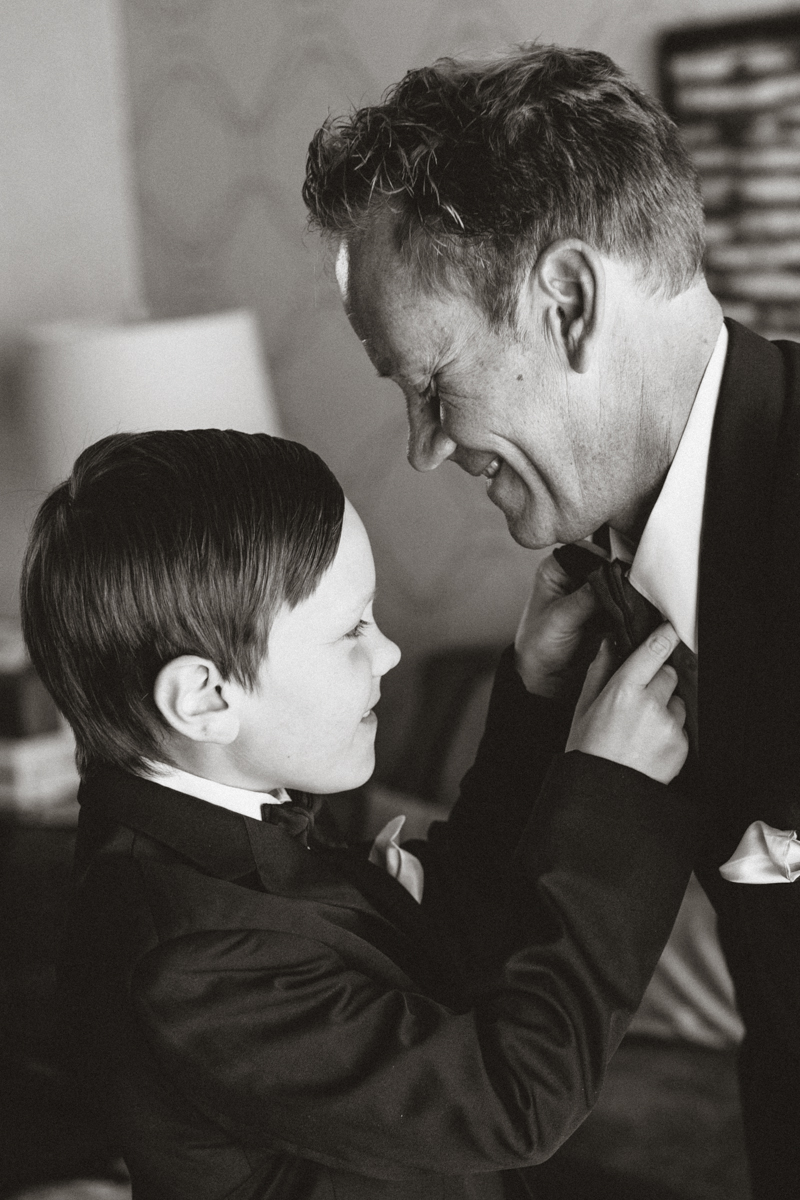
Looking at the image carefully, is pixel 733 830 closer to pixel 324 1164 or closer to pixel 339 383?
pixel 324 1164

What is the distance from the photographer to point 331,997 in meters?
0.95

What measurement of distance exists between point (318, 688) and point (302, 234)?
6.75 feet

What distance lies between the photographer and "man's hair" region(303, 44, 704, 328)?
101 centimetres

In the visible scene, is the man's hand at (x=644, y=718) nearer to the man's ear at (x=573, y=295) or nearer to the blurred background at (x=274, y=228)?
the man's ear at (x=573, y=295)

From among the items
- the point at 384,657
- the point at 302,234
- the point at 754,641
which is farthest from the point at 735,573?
the point at 302,234

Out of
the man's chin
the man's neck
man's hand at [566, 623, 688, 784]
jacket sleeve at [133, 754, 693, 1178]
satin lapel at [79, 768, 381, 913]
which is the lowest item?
jacket sleeve at [133, 754, 693, 1178]

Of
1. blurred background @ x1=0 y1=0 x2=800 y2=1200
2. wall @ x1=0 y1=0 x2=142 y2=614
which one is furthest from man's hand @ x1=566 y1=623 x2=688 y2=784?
wall @ x1=0 y1=0 x2=142 y2=614

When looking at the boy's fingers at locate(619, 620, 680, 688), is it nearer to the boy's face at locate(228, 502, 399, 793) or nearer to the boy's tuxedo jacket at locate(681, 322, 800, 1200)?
the boy's tuxedo jacket at locate(681, 322, 800, 1200)

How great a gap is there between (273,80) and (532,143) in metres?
2.32

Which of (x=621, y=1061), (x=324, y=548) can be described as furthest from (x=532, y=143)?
(x=621, y=1061)

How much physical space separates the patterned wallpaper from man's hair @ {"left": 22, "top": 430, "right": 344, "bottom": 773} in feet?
6.15

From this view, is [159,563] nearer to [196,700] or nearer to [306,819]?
[196,700]

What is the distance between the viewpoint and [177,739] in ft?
3.46

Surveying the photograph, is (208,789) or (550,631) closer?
(208,789)
